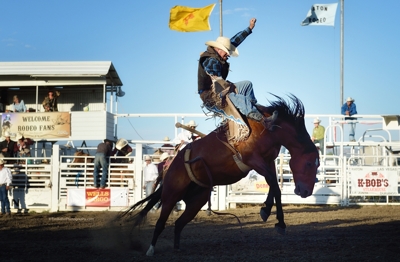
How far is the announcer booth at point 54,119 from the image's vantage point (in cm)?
1495

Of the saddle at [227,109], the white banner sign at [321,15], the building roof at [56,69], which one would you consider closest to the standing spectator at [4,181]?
the building roof at [56,69]

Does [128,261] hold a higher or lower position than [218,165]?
lower

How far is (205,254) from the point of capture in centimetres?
673

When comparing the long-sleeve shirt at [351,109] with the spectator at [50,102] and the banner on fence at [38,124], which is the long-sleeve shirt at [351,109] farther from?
the spectator at [50,102]

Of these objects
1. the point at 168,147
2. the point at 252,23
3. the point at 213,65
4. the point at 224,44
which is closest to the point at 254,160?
the point at 213,65

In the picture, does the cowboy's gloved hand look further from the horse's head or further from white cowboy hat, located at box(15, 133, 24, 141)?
white cowboy hat, located at box(15, 133, 24, 141)

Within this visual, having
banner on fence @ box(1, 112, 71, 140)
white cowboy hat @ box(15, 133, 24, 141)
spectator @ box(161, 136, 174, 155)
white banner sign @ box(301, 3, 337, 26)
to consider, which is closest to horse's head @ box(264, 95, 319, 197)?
spectator @ box(161, 136, 174, 155)

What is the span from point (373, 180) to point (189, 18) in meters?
7.39

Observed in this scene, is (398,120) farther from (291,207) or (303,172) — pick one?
(303,172)

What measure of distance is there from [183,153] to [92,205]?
840 centimetres

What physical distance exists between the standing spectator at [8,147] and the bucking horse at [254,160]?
32.0 feet

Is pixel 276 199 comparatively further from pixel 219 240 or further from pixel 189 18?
pixel 189 18

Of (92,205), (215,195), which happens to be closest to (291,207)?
(215,195)

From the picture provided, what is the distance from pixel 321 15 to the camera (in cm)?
1959
